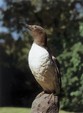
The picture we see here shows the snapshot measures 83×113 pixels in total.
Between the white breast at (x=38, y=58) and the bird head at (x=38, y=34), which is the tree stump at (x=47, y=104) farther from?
the bird head at (x=38, y=34)

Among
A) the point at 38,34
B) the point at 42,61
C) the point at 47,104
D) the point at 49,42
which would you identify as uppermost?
the point at 49,42

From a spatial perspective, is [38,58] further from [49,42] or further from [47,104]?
[49,42]

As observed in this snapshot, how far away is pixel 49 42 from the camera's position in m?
17.3

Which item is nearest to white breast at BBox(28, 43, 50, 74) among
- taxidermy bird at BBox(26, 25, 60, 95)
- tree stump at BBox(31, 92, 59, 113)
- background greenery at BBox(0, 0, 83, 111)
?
taxidermy bird at BBox(26, 25, 60, 95)

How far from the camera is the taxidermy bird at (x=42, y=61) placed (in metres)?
7.49

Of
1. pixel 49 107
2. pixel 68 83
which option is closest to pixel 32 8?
pixel 68 83

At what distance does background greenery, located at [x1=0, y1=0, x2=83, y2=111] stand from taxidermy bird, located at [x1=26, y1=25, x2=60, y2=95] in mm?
6669

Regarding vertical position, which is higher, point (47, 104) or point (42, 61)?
point (42, 61)

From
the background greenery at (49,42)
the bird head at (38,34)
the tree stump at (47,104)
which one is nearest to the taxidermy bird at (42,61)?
the bird head at (38,34)

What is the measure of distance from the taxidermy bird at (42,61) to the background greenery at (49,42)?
6.67 m

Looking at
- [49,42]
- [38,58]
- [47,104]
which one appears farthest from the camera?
[49,42]

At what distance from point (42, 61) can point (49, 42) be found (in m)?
9.83

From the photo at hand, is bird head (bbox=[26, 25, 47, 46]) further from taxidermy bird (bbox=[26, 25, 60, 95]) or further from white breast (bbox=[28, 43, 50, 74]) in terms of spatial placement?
white breast (bbox=[28, 43, 50, 74])

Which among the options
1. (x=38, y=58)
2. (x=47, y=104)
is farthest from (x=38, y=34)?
(x=47, y=104)
